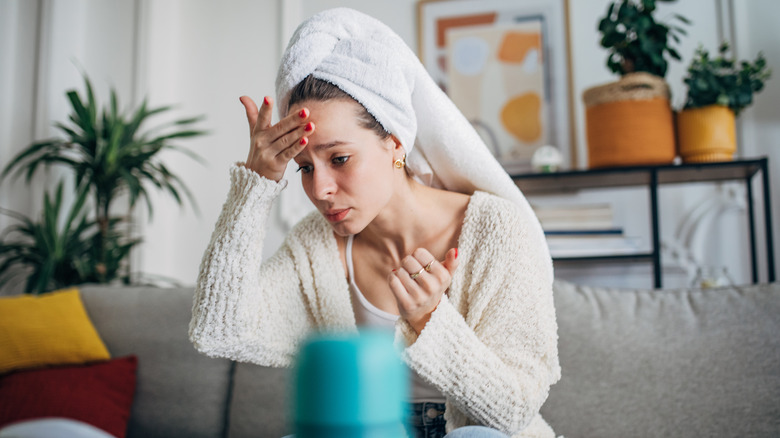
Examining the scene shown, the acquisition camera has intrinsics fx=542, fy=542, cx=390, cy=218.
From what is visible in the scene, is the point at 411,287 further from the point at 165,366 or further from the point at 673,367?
the point at 165,366

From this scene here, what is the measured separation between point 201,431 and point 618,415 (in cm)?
115

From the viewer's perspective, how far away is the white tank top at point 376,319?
1.12 metres

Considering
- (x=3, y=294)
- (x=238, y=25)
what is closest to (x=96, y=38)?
(x=238, y=25)

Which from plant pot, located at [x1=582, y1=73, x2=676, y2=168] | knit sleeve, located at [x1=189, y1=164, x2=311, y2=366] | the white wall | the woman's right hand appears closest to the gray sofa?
knit sleeve, located at [x1=189, y1=164, x2=311, y2=366]

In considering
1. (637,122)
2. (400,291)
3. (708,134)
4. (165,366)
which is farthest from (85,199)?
(708,134)

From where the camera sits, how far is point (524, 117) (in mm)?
2428

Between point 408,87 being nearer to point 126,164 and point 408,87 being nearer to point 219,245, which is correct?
point 219,245

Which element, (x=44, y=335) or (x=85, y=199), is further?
(x=85, y=199)

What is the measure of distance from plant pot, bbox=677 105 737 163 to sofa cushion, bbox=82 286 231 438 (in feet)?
5.82

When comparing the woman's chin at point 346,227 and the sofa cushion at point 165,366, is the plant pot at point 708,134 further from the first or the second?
the sofa cushion at point 165,366

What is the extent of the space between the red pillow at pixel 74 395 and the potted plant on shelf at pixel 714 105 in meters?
2.06

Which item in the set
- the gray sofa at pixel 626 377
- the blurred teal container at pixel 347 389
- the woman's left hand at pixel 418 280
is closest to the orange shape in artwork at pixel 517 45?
the gray sofa at pixel 626 377

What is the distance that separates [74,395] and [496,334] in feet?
3.92

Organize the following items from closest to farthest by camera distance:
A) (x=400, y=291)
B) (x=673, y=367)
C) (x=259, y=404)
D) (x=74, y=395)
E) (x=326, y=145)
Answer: (x=400, y=291) → (x=326, y=145) → (x=673, y=367) → (x=74, y=395) → (x=259, y=404)
